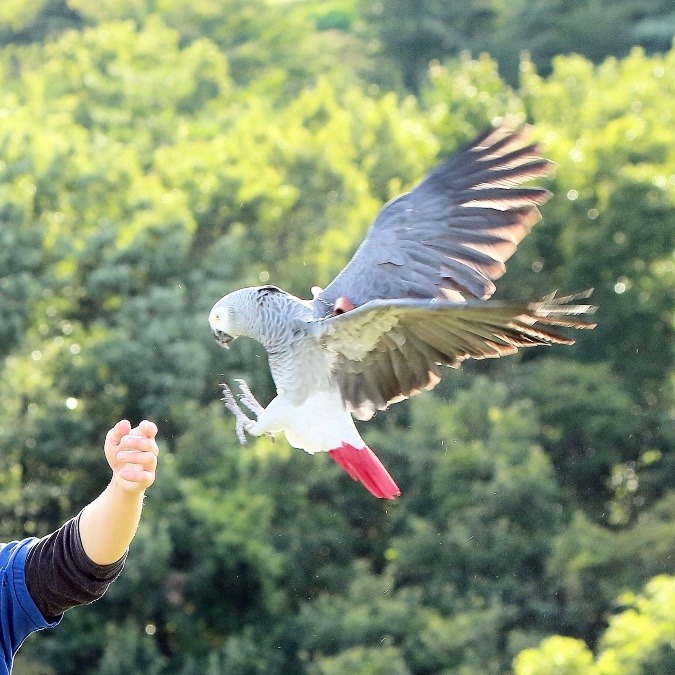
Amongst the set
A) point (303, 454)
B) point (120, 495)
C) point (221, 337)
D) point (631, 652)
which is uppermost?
point (303, 454)

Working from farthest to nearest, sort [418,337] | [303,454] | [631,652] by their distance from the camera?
[303,454] < [631,652] < [418,337]

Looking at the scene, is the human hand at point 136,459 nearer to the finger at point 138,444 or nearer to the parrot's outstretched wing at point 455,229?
the finger at point 138,444

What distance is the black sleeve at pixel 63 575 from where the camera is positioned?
9.63 ft

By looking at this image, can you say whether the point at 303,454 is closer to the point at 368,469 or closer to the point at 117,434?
the point at 368,469

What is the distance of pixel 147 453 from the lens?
9.43 ft

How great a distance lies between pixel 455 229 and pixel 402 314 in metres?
1.03

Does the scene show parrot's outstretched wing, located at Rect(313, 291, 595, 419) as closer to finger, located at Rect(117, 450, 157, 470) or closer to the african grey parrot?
the african grey parrot

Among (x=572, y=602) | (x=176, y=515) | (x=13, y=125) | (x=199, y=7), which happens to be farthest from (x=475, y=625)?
(x=199, y=7)

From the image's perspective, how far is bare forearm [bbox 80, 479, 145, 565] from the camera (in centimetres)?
292

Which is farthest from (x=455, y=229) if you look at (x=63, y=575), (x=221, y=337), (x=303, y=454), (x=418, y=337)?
(x=303, y=454)

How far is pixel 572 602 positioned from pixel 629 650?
3.09 m

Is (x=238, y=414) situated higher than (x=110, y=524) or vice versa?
(x=238, y=414)

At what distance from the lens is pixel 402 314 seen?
397cm

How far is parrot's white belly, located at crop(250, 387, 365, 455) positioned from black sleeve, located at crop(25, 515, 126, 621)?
1.35m
